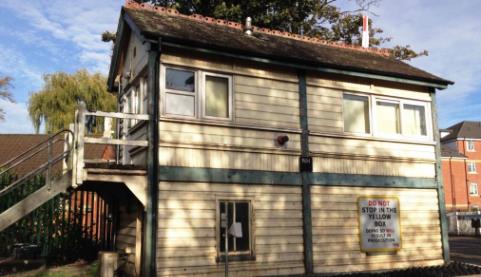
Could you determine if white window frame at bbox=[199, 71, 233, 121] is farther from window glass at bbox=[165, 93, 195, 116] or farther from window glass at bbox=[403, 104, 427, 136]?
window glass at bbox=[403, 104, 427, 136]

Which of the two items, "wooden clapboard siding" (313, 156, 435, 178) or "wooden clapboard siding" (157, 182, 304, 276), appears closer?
"wooden clapboard siding" (157, 182, 304, 276)

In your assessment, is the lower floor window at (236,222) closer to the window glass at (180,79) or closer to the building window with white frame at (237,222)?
the building window with white frame at (237,222)

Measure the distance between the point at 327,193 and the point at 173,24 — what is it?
570 cm

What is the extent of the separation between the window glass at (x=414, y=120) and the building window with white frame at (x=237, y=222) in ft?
18.1

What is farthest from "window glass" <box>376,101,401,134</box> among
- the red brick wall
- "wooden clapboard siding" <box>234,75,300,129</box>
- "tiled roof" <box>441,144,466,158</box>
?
"tiled roof" <box>441,144,466,158</box>

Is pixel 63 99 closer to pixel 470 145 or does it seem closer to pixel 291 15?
pixel 291 15

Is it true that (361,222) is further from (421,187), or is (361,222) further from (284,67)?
A: (284,67)

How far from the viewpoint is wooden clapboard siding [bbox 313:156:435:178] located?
12438 millimetres

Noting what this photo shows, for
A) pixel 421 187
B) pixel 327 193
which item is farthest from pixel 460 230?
pixel 327 193

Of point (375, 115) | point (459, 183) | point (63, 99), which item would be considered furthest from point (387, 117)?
point (459, 183)

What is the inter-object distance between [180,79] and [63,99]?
29.0 m

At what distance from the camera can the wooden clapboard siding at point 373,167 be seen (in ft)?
40.8

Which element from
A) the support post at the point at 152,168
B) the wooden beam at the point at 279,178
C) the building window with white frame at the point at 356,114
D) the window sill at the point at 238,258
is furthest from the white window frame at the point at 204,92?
the building window with white frame at the point at 356,114

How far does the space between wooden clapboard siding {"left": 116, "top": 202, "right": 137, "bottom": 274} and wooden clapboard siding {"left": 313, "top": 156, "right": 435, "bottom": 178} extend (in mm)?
4587
